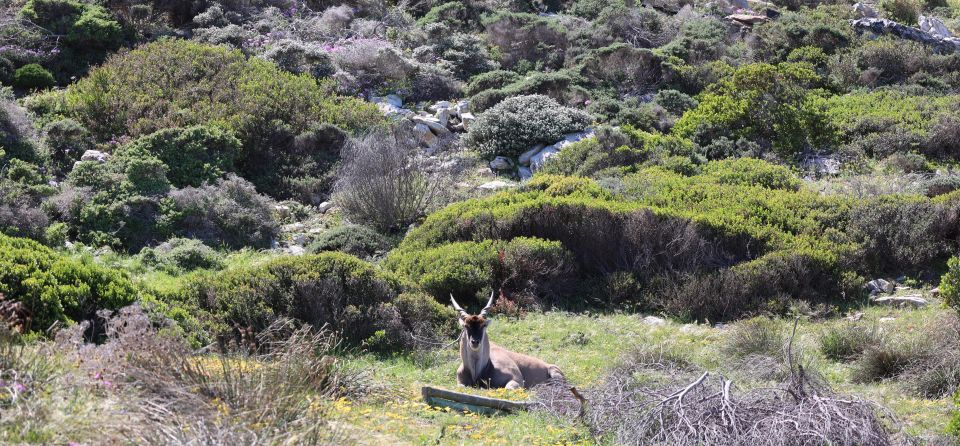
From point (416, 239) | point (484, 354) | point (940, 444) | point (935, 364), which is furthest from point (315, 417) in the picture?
point (416, 239)

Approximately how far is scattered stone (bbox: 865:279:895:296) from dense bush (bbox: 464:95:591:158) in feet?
27.7

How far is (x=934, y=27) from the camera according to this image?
29.3 m

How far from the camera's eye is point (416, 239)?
14.8 metres

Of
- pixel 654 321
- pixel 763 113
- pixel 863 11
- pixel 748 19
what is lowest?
pixel 654 321

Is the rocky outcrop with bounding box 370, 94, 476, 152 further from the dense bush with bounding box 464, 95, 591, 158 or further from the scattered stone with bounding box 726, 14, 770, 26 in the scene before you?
the scattered stone with bounding box 726, 14, 770, 26

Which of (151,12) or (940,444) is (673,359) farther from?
(151,12)

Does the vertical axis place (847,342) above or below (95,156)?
below

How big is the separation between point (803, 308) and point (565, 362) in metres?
3.83

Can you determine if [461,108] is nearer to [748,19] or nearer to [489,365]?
[748,19]

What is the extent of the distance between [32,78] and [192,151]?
6.22 meters

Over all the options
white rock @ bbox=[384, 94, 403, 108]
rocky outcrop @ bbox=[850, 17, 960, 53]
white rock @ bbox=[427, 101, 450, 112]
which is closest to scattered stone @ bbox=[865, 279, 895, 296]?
white rock @ bbox=[427, 101, 450, 112]

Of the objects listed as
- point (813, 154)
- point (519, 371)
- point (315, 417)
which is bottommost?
point (813, 154)

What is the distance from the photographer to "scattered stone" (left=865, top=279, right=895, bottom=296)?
528 inches

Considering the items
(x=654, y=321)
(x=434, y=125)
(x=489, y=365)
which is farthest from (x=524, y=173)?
(x=489, y=365)
